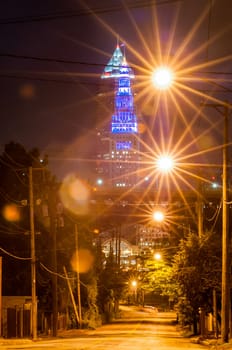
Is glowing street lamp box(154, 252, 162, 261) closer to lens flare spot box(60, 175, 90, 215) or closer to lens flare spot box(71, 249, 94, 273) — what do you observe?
lens flare spot box(71, 249, 94, 273)

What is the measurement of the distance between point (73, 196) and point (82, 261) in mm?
8502

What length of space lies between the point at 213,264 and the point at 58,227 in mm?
21568

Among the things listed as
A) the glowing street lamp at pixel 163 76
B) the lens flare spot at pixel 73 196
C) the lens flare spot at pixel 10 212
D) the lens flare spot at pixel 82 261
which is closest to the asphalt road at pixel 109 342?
the lens flare spot at pixel 82 261

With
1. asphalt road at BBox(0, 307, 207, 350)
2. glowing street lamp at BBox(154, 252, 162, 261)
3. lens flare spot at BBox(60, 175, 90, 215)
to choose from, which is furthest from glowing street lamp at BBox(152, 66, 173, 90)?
lens flare spot at BBox(60, 175, 90, 215)

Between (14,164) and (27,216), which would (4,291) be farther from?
(14,164)

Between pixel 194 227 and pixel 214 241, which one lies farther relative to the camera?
pixel 194 227

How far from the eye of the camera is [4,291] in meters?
48.1

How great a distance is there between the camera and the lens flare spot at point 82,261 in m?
53.9

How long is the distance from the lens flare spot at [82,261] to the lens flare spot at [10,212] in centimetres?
659

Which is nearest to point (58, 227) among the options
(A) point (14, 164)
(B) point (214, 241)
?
(A) point (14, 164)

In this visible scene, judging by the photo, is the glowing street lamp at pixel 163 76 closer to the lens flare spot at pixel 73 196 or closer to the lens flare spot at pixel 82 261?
the lens flare spot at pixel 82 261

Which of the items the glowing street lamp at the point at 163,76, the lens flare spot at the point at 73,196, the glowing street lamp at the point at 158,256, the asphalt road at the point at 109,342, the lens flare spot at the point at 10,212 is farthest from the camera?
the lens flare spot at the point at 73,196

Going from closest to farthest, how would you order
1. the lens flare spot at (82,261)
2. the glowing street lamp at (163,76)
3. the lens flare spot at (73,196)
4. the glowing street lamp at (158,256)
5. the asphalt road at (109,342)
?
the glowing street lamp at (163,76), the asphalt road at (109,342), the lens flare spot at (82,261), the glowing street lamp at (158,256), the lens flare spot at (73,196)

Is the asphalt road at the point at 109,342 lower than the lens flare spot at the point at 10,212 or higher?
lower
